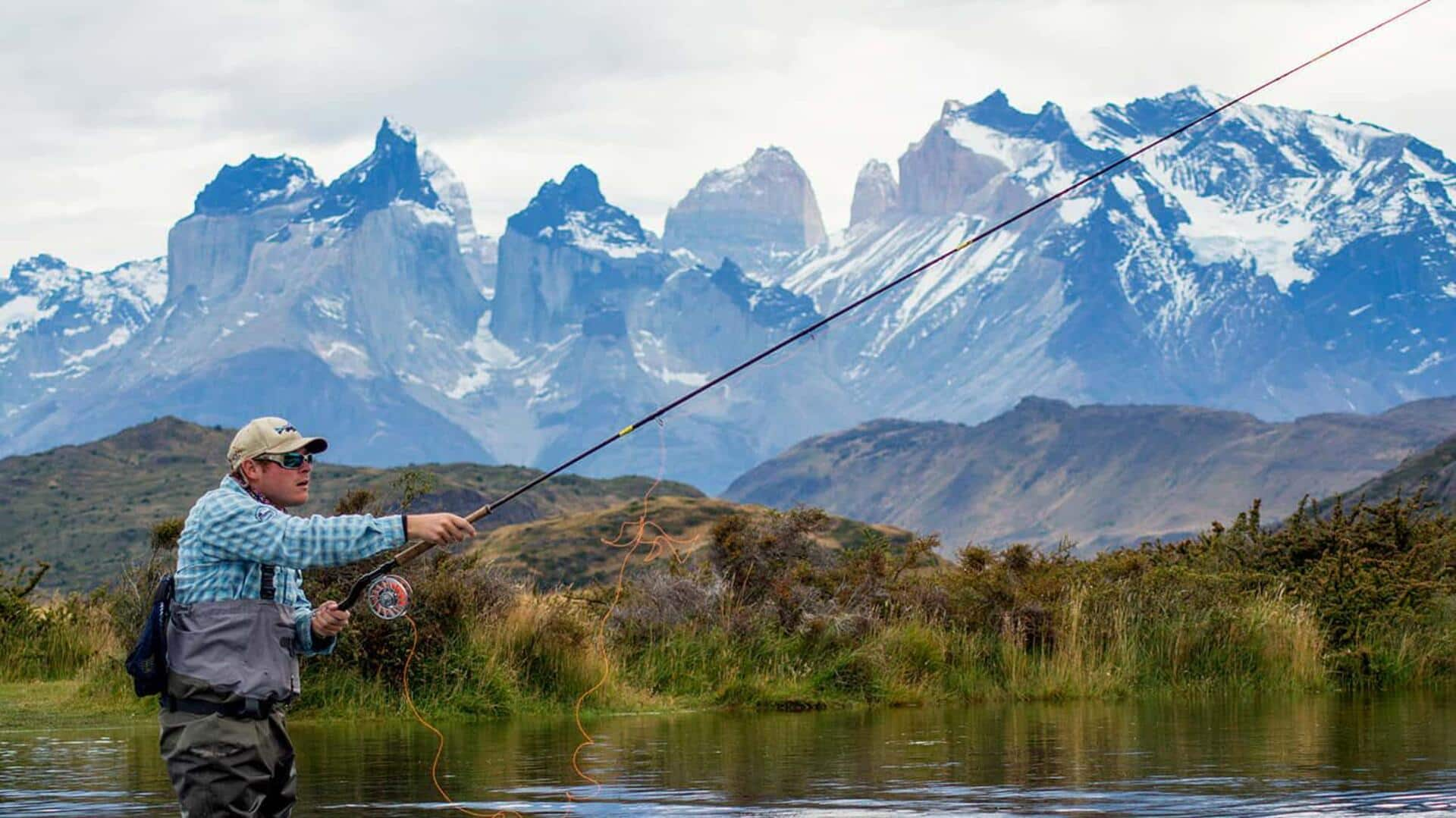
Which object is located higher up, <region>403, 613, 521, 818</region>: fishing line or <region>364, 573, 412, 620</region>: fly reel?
<region>364, 573, 412, 620</region>: fly reel

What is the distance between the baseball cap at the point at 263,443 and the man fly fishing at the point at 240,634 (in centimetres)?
→ 1

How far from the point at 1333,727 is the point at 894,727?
324 cm

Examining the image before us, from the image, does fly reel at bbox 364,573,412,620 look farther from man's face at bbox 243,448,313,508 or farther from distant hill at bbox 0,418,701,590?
distant hill at bbox 0,418,701,590

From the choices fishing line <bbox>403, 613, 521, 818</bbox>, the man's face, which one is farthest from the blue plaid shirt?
fishing line <bbox>403, 613, 521, 818</bbox>

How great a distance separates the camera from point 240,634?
797 cm

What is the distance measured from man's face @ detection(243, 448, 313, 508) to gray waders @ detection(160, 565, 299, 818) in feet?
1.14

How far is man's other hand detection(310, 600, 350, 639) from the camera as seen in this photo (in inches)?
322

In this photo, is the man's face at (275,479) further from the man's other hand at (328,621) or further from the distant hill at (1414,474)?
the distant hill at (1414,474)

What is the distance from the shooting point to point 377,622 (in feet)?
56.2

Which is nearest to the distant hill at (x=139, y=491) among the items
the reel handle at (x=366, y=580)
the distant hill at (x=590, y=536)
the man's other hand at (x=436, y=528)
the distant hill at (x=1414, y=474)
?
the distant hill at (x=590, y=536)

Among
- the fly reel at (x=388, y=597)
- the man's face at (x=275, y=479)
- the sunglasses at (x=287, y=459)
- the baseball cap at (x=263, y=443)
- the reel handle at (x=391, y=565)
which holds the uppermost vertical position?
the baseball cap at (x=263, y=443)

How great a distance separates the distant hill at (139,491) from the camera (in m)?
96.6

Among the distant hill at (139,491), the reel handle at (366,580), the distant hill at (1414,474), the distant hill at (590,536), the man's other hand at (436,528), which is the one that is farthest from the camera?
the distant hill at (139,491)

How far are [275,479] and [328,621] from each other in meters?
0.60
